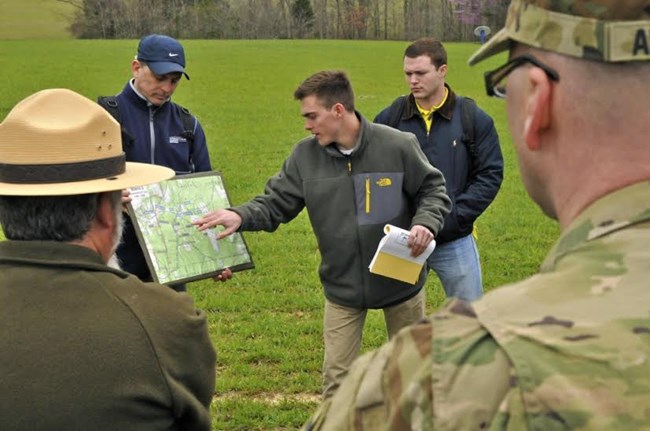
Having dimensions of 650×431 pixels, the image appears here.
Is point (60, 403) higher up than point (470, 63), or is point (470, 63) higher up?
point (470, 63)

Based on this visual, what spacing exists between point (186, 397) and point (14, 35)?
7996 centimetres

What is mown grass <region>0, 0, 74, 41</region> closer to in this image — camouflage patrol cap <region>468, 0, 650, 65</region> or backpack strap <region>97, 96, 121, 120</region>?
backpack strap <region>97, 96, 121, 120</region>

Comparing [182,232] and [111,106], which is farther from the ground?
[111,106]

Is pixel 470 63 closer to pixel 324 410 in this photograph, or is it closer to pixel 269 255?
pixel 324 410

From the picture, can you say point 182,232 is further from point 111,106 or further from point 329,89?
point 329,89

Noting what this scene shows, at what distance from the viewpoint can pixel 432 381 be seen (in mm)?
1287

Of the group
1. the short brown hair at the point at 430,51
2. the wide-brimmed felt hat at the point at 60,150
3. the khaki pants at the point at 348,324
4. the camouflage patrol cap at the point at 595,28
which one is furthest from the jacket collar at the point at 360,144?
the camouflage patrol cap at the point at 595,28

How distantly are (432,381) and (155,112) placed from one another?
449 cm

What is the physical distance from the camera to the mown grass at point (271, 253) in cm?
637

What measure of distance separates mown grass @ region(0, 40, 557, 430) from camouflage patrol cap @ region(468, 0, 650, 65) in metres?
0.53

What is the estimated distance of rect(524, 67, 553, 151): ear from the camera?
A: 58.1 inches

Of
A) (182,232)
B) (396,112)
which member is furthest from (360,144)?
(182,232)

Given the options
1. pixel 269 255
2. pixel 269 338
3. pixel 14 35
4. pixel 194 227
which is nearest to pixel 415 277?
pixel 194 227

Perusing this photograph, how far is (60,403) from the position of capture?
2.32 meters
